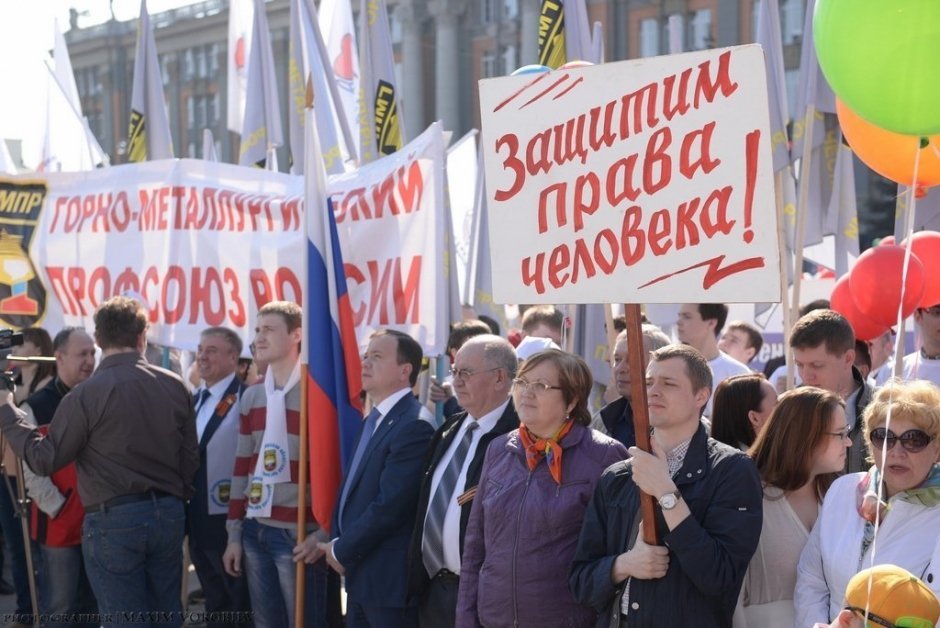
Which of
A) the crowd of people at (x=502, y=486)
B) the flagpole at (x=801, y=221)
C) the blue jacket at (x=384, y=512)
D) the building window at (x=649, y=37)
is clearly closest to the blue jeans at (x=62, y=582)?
the crowd of people at (x=502, y=486)

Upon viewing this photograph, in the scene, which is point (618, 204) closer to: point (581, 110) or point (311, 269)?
point (581, 110)

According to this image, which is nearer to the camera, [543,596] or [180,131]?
[543,596]

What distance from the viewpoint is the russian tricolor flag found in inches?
219

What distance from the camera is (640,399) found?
3.49 meters

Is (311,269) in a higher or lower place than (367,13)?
lower

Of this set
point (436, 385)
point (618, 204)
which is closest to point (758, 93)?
point (618, 204)

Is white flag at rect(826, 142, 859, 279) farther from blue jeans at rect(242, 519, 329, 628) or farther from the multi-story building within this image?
the multi-story building

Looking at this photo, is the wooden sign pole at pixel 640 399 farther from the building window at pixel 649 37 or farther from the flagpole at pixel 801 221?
the building window at pixel 649 37

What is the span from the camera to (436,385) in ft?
21.7

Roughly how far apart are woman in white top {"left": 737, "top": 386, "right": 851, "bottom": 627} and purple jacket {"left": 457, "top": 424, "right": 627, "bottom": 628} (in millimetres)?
539

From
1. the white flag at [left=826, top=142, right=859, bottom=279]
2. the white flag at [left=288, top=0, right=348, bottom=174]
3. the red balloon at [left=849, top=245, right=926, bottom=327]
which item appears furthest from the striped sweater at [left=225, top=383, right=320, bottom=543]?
the white flag at [left=826, top=142, right=859, bottom=279]

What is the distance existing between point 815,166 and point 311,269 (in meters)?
4.29

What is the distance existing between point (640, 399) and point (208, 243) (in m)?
4.57

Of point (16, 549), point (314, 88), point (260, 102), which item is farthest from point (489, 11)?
point (16, 549)
